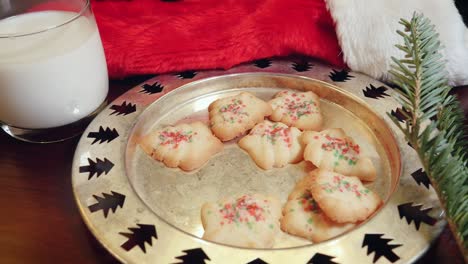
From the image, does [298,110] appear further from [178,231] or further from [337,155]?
[178,231]

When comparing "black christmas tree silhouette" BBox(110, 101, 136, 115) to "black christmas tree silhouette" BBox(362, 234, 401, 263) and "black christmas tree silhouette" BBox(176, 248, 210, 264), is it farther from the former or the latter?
"black christmas tree silhouette" BBox(362, 234, 401, 263)

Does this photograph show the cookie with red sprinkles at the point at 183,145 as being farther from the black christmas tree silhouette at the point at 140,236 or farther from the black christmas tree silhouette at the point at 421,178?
the black christmas tree silhouette at the point at 421,178

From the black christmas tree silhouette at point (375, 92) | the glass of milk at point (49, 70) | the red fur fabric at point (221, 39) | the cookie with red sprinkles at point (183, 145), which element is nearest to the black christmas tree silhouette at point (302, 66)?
the red fur fabric at point (221, 39)

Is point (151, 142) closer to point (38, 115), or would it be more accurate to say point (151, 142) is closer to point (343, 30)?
point (38, 115)

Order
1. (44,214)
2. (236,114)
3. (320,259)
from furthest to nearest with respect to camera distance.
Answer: (236,114)
(44,214)
(320,259)

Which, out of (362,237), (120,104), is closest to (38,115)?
(120,104)

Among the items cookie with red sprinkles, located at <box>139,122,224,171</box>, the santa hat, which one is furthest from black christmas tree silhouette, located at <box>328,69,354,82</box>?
cookie with red sprinkles, located at <box>139,122,224,171</box>

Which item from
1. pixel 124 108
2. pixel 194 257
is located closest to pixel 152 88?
pixel 124 108
